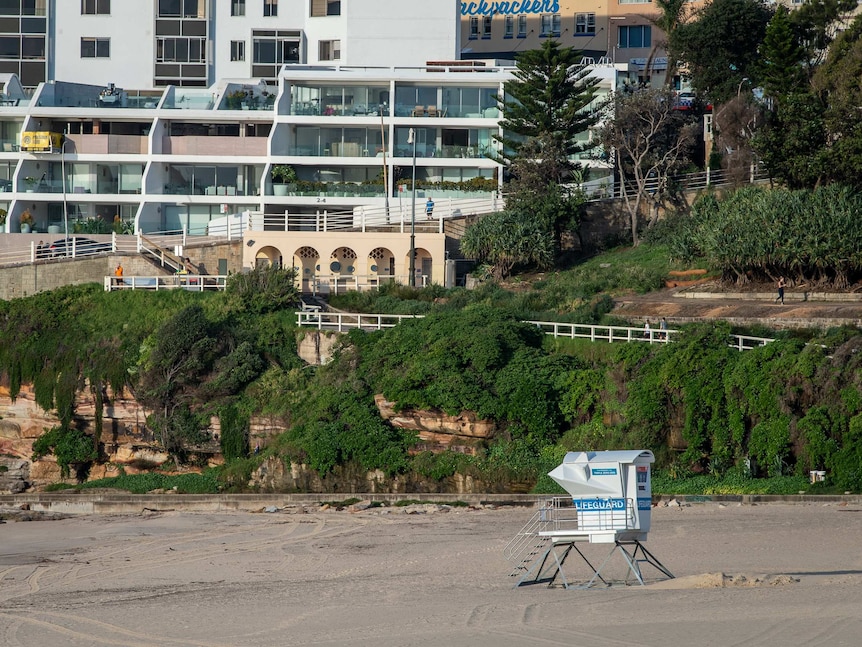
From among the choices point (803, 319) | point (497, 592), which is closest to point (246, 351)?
point (803, 319)

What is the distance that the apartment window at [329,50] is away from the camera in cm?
6378

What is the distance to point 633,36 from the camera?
74500 mm

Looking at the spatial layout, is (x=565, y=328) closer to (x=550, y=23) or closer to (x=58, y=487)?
(x=58, y=487)

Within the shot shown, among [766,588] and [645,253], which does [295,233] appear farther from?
[766,588]

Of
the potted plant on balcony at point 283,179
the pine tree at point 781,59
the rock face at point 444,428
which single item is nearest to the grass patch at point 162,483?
the rock face at point 444,428

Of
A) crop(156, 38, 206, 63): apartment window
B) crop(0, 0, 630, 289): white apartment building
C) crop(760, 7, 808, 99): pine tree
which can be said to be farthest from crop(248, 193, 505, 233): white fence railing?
crop(156, 38, 206, 63): apartment window

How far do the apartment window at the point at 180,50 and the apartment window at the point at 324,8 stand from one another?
5.61m

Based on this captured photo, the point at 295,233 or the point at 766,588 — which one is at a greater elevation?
the point at 295,233

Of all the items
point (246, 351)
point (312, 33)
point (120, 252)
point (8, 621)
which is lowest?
point (8, 621)

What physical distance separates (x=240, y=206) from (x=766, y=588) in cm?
3996

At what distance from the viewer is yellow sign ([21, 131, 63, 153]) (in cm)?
5897

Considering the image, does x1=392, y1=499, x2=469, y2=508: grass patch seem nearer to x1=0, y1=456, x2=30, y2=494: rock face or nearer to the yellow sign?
x1=0, y1=456, x2=30, y2=494: rock face

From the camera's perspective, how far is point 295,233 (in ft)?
157

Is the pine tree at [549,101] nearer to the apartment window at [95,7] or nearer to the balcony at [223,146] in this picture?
the balcony at [223,146]
